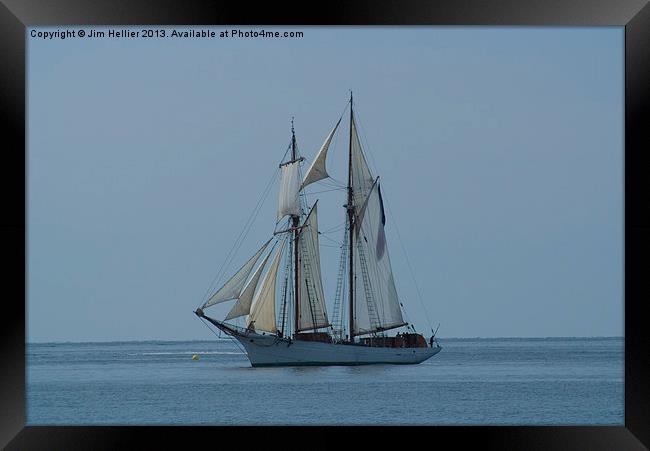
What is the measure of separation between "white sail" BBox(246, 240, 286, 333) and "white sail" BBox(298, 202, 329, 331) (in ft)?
4.56

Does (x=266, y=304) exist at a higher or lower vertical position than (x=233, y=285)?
lower

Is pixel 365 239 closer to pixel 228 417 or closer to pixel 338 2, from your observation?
pixel 228 417

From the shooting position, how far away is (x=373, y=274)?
29.1 meters

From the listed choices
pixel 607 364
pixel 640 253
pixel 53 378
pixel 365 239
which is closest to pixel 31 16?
pixel 640 253

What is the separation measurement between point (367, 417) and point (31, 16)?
11.8 m

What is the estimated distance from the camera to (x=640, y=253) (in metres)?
9.58

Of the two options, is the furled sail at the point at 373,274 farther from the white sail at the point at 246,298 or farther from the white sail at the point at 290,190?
the white sail at the point at 246,298

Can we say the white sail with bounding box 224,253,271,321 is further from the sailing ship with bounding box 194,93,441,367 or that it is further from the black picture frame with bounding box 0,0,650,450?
the black picture frame with bounding box 0,0,650,450

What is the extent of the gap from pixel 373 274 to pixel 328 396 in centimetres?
616

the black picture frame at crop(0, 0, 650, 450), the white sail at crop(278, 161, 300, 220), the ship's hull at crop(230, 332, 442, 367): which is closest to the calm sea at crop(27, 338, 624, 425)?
the ship's hull at crop(230, 332, 442, 367)

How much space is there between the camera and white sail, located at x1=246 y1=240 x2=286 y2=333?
86.2ft

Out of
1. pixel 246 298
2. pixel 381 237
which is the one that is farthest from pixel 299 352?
pixel 246 298

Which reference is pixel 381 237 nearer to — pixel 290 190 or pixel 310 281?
pixel 310 281

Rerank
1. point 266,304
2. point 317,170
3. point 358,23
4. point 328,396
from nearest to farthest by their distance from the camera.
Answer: point 358,23
point 328,396
point 266,304
point 317,170
